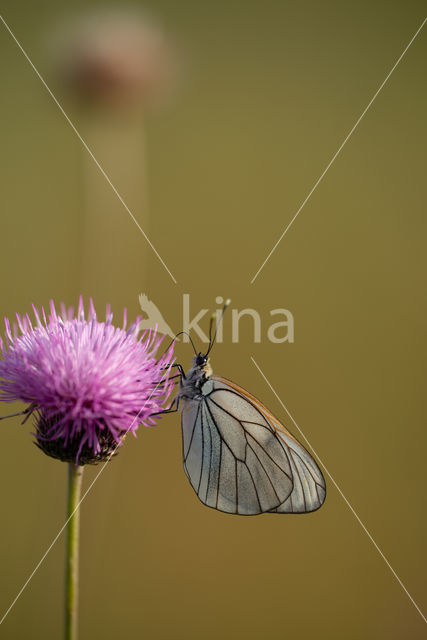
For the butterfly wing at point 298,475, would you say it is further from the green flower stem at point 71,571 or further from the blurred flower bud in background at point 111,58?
the blurred flower bud in background at point 111,58

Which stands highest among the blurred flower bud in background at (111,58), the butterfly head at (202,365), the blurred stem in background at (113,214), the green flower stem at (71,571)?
the blurred flower bud in background at (111,58)

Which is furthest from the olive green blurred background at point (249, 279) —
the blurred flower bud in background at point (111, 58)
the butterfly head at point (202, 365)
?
the butterfly head at point (202, 365)

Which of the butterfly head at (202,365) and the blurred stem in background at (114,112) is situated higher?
the blurred stem in background at (114,112)

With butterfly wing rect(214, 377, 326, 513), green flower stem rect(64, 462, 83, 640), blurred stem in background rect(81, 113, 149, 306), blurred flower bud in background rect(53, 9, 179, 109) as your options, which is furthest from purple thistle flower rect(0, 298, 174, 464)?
blurred flower bud in background rect(53, 9, 179, 109)

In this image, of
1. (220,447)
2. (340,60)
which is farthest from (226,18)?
(220,447)

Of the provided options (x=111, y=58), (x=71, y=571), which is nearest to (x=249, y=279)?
(x=111, y=58)

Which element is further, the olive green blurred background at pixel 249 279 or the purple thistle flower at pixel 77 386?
the olive green blurred background at pixel 249 279

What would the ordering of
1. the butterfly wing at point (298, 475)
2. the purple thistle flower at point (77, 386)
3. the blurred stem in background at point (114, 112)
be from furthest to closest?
the blurred stem in background at point (114, 112) → the butterfly wing at point (298, 475) → the purple thistle flower at point (77, 386)

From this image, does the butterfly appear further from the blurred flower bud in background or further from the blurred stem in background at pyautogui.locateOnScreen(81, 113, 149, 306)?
the blurred flower bud in background

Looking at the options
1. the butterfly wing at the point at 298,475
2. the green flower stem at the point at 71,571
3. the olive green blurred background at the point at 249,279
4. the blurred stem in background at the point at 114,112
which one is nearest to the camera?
the green flower stem at the point at 71,571
